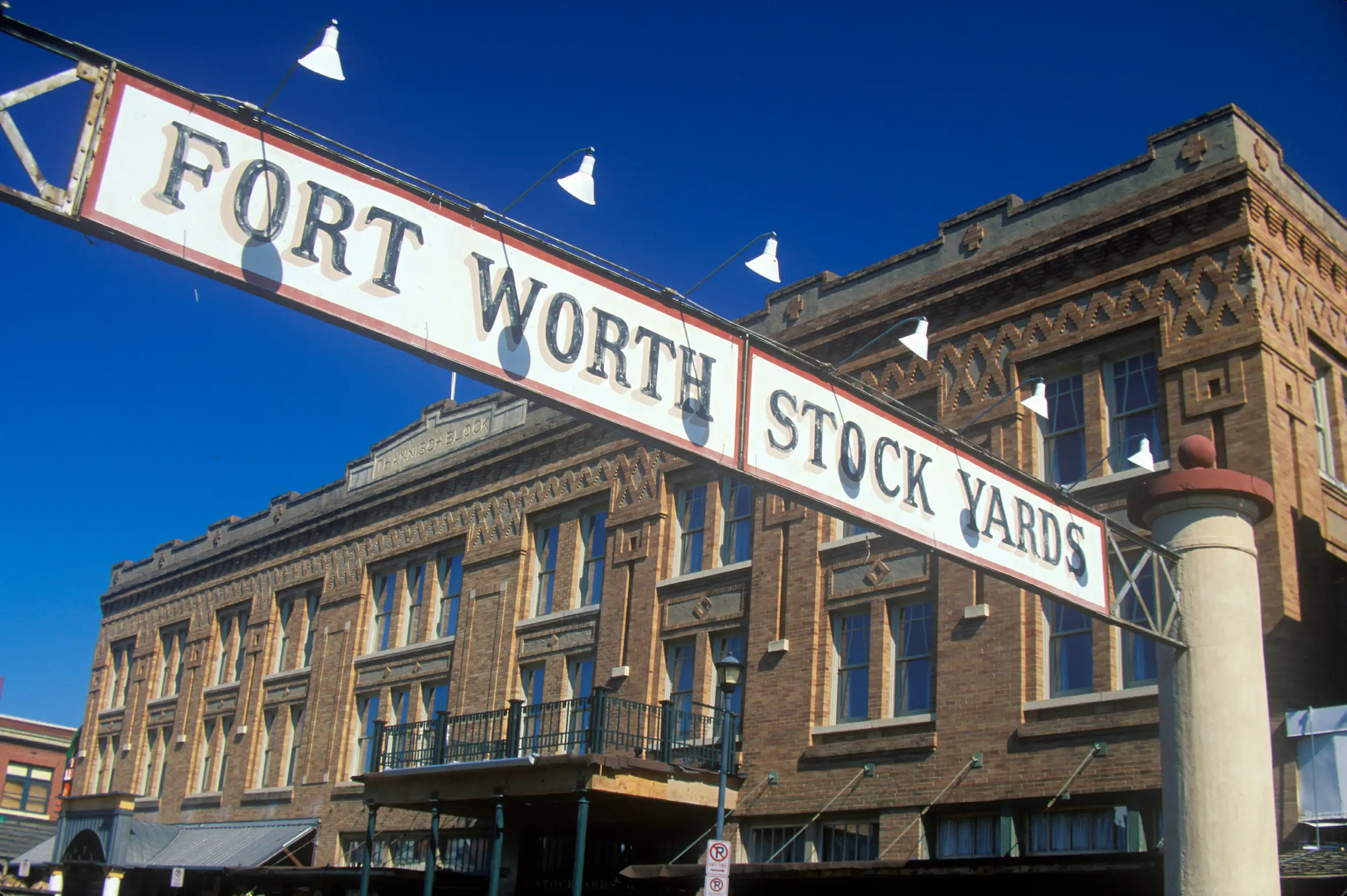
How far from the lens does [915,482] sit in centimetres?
826

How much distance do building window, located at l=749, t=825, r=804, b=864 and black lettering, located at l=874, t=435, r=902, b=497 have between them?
1287 centimetres

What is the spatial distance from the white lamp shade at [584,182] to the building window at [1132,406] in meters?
12.6

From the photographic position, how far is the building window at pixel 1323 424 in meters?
18.1

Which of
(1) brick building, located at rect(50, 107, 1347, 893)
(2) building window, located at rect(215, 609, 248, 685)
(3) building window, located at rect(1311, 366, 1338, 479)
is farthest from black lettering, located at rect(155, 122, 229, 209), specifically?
(2) building window, located at rect(215, 609, 248, 685)

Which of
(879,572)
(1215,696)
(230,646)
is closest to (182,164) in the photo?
(1215,696)

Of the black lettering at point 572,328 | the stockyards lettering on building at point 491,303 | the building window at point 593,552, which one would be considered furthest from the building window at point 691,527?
the black lettering at point 572,328

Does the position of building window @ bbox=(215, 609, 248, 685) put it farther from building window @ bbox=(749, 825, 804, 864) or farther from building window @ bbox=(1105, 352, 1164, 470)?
building window @ bbox=(1105, 352, 1164, 470)

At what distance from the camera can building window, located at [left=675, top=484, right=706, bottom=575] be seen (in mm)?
24172

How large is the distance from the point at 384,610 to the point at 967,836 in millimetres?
17832

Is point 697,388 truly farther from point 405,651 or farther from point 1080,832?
point 405,651

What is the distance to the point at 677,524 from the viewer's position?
2470cm

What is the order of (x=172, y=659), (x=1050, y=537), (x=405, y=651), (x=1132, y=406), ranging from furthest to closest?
(x=172, y=659) → (x=405, y=651) → (x=1132, y=406) → (x=1050, y=537)

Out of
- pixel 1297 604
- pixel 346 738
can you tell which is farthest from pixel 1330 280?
pixel 346 738

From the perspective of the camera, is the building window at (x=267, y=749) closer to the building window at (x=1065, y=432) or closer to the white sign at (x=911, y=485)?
the building window at (x=1065, y=432)
